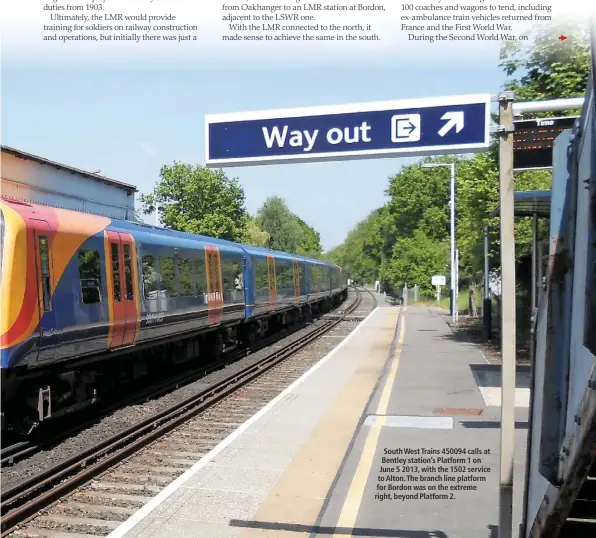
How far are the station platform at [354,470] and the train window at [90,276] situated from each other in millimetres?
2544

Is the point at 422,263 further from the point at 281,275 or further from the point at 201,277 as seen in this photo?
the point at 201,277

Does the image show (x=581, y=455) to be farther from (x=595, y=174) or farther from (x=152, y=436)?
(x=152, y=436)

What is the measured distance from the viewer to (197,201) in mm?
39094

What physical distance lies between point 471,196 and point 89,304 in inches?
472

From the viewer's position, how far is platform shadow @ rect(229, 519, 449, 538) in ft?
17.5

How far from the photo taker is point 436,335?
2275 cm

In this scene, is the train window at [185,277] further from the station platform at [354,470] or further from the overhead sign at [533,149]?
the overhead sign at [533,149]

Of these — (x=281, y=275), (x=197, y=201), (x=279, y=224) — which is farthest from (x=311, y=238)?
(x=281, y=275)

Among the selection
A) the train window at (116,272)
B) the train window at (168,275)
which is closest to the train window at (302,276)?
the train window at (168,275)

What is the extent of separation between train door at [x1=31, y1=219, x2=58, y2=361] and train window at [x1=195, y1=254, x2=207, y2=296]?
6081 millimetres

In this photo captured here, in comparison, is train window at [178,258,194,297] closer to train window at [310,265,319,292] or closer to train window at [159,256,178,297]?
train window at [159,256,178,297]

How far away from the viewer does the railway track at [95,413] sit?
7922 mm

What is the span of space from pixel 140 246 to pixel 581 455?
9136mm

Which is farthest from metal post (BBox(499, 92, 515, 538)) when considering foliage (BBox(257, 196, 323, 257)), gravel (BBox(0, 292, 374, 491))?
foliage (BBox(257, 196, 323, 257))
